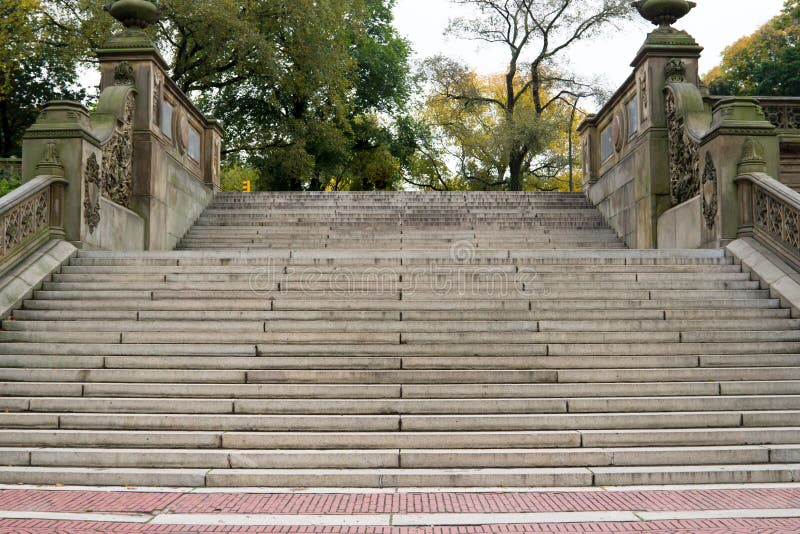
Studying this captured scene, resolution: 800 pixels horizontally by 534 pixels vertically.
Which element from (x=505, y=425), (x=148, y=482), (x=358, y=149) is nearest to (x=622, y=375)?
(x=505, y=425)

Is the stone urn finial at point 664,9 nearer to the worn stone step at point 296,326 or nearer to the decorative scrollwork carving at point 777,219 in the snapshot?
the decorative scrollwork carving at point 777,219

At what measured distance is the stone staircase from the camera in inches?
224

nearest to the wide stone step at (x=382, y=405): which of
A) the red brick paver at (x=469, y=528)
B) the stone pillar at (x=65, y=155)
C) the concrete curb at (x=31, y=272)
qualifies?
the red brick paver at (x=469, y=528)

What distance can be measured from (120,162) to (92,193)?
166 centimetres

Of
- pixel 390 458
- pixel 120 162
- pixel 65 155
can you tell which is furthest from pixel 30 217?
pixel 390 458

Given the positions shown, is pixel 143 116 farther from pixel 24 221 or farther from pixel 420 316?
pixel 420 316

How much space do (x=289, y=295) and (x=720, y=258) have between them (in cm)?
619

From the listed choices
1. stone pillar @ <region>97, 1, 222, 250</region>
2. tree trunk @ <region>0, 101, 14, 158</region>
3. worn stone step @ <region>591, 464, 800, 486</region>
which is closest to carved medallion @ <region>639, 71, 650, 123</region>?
worn stone step @ <region>591, 464, 800, 486</region>

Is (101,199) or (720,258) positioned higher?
(101,199)

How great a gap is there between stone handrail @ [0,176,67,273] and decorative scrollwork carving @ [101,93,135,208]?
148cm

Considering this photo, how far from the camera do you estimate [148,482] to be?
540 cm

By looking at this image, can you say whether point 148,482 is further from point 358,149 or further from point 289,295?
point 358,149

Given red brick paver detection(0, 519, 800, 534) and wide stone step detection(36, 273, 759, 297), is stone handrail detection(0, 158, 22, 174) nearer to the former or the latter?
wide stone step detection(36, 273, 759, 297)

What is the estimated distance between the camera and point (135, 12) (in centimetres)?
1363
